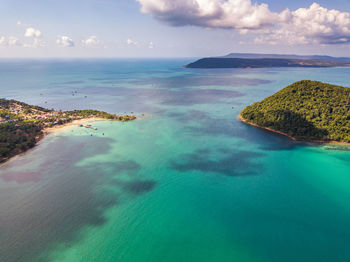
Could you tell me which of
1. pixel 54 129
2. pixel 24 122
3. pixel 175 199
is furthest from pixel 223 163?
pixel 24 122

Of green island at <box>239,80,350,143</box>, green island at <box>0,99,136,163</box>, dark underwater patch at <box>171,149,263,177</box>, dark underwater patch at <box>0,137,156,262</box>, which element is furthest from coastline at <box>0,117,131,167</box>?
green island at <box>239,80,350,143</box>

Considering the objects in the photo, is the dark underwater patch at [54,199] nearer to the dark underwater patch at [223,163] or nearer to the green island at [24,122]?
the green island at [24,122]

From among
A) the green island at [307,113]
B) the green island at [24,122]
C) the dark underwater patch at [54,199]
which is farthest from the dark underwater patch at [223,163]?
the green island at [24,122]

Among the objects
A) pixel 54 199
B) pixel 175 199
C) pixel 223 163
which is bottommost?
pixel 175 199

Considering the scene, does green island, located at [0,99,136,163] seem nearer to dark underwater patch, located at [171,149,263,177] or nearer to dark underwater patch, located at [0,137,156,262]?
dark underwater patch, located at [0,137,156,262]

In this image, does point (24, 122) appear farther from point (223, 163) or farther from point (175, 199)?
point (223, 163)

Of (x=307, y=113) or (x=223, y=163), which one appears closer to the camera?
(x=223, y=163)

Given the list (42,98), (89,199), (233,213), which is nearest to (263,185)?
(233,213)
